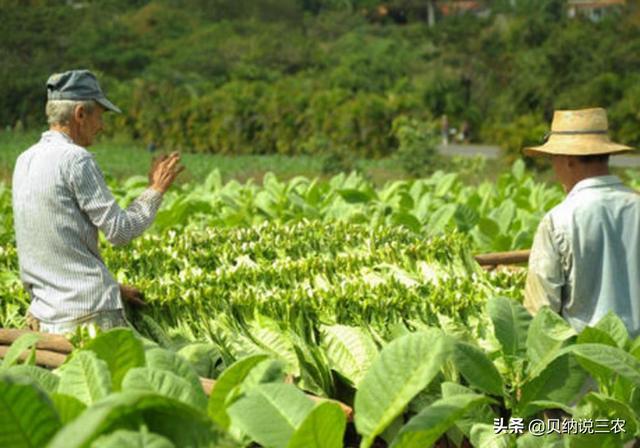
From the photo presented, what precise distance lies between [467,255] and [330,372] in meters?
1.72

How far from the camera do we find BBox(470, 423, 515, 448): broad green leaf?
8.91ft

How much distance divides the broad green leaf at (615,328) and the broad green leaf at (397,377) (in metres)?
0.91

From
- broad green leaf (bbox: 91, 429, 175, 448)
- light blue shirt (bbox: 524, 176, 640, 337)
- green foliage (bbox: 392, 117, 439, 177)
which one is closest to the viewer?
broad green leaf (bbox: 91, 429, 175, 448)

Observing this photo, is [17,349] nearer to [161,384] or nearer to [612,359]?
[161,384]

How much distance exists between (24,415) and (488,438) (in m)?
1.23

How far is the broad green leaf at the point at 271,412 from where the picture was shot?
205cm

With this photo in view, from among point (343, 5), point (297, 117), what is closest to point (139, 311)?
point (297, 117)

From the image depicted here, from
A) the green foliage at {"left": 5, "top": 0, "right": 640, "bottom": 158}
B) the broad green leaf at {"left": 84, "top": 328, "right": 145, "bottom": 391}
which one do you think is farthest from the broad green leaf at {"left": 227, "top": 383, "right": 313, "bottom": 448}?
the green foliage at {"left": 5, "top": 0, "right": 640, "bottom": 158}

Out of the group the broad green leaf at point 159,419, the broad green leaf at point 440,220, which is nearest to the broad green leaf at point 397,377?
the broad green leaf at point 159,419

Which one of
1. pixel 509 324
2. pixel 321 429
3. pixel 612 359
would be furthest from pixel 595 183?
pixel 321 429

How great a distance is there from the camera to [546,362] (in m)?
2.88

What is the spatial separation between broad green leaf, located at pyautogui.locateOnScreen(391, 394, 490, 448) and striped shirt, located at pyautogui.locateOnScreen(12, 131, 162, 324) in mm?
2004

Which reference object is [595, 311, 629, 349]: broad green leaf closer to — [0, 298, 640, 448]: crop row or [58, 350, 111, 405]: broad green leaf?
[0, 298, 640, 448]: crop row

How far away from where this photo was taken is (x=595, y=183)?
12.6 ft
